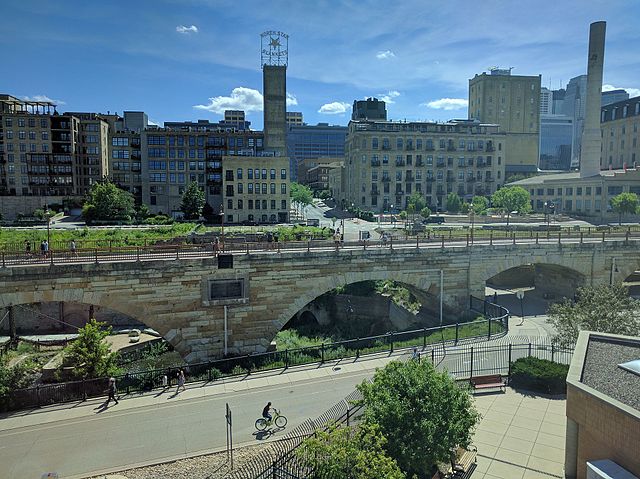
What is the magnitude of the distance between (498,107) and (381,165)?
51836mm

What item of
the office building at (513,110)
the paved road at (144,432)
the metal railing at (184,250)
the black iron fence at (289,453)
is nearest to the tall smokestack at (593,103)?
the office building at (513,110)

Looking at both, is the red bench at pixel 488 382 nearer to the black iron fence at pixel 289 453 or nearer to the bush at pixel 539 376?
the bush at pixel 539 376

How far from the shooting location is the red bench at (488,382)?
21.5 metres

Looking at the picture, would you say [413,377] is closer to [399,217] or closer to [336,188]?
[399,217]

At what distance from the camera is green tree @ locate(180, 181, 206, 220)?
256 feet

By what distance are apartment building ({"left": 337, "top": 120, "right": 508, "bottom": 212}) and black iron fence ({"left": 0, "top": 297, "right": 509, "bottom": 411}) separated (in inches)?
2485

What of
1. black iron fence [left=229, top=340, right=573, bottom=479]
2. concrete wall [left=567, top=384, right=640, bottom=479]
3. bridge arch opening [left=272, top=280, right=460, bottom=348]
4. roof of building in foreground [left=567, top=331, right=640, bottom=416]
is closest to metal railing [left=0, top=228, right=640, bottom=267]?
bridge arch opening [left=272, top=280, right=460, bottom=348]

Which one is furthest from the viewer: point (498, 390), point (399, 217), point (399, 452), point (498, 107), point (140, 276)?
point (498, 107)

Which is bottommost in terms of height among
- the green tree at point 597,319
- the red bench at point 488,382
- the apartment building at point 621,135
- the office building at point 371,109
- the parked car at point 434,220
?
the red bench at point 488,382

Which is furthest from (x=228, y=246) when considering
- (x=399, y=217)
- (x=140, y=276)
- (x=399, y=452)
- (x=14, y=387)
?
(x=399, y=217)

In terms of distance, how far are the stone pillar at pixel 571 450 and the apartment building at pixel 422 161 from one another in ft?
273

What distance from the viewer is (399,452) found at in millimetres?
13578

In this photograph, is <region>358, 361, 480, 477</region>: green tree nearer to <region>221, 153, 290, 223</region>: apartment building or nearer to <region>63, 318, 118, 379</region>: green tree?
<region>63, 318, 118, 379</region>: green tree

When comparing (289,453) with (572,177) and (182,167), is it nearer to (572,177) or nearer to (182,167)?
(182,167)
